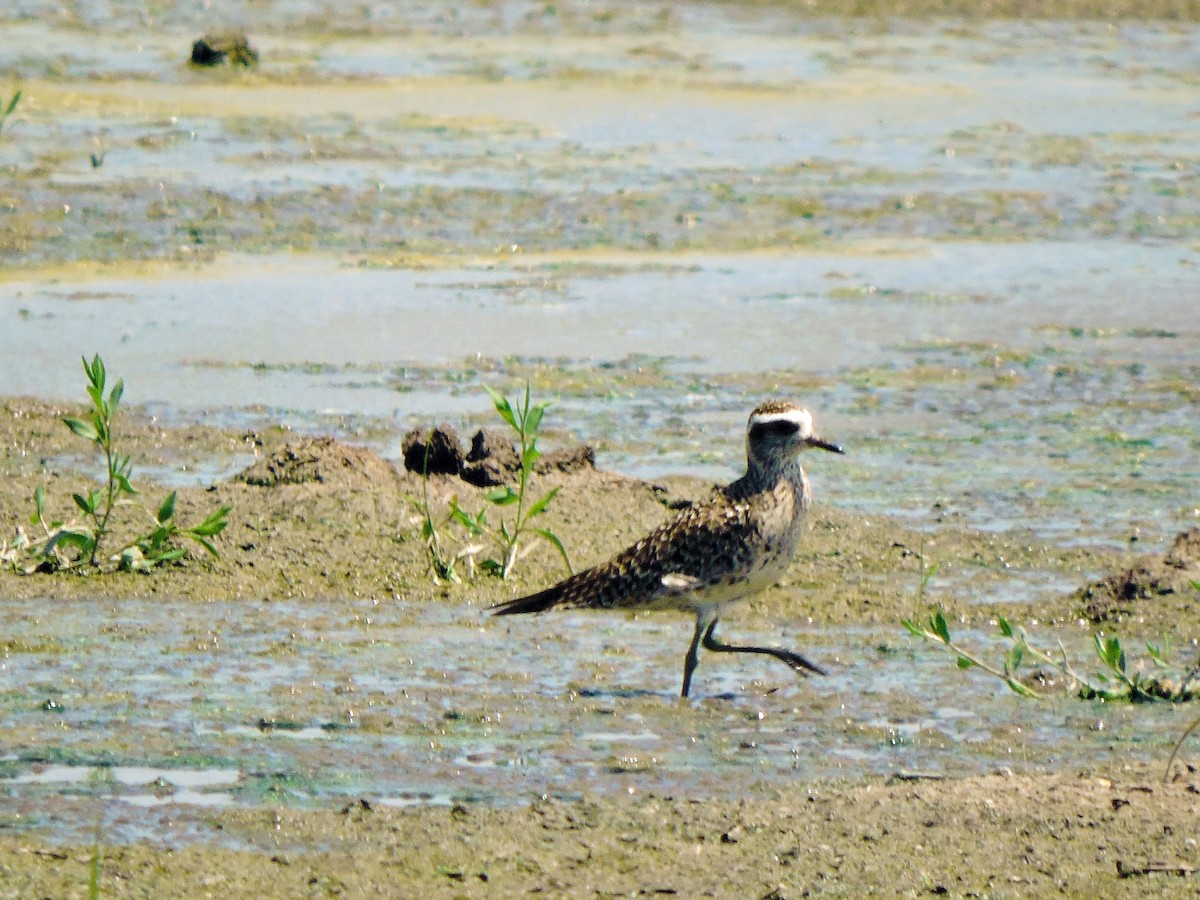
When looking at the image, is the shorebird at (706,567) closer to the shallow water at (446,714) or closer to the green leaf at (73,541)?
the shallow water at (446,714)

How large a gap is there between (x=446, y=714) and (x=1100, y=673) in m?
2.12

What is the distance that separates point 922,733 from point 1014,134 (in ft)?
47.9

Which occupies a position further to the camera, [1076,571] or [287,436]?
[287,436]

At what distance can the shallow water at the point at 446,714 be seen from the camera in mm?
5867

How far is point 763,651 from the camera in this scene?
7.13m

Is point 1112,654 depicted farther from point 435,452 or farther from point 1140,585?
point 435,452

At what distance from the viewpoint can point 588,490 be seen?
9.10 m

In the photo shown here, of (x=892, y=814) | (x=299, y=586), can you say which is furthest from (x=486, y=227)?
(x=892, y=814)

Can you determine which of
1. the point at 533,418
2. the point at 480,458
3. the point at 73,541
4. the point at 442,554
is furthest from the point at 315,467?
the point at 533,418

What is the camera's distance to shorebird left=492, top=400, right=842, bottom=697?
→ 7.12 m

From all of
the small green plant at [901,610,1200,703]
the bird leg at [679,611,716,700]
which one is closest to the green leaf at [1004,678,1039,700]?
the small green plant at [901,610,1200,703]

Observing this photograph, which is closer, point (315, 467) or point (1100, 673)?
point (1100, 673)

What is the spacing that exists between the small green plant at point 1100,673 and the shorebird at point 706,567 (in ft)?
1.95

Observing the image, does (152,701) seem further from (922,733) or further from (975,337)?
(975,337)
